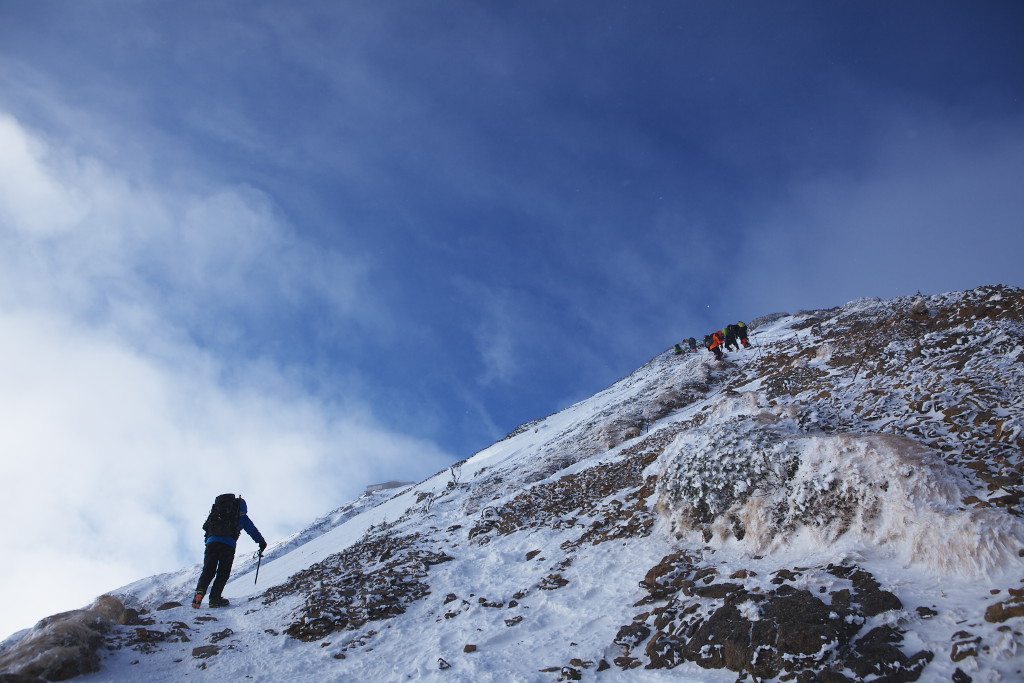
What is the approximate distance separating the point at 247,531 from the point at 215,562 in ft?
3.57

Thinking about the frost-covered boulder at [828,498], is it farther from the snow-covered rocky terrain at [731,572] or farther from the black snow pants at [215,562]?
the black snow pants at [215,562]

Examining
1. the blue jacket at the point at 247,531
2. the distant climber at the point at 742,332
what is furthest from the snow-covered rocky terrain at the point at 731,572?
the distant climber at the point at 742,332

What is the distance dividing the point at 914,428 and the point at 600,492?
835 centimetres

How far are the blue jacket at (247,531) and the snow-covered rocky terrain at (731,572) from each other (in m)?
1.78

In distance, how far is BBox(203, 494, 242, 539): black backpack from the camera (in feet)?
46.5

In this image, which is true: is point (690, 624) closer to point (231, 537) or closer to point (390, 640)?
point (390, 640)

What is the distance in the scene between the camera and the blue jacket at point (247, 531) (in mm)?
14054

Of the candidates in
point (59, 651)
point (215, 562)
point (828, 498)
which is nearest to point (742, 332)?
point (828, 498)

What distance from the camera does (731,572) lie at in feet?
30.7

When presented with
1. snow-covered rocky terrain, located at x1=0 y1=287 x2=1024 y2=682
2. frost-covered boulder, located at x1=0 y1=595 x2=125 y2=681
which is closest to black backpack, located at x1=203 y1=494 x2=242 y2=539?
snow-covered rocky terrain, located at x1=0 y1=287 x2=1024 y2=682

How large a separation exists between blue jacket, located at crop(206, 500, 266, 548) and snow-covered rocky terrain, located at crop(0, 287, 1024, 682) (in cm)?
178

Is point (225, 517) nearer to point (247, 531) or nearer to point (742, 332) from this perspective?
point (247, 531)

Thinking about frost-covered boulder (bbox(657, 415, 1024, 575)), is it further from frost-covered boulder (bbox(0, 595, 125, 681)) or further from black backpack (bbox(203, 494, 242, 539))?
black backpack (bbox(203, 494, 242, 539))

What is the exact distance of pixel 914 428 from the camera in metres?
11.4
